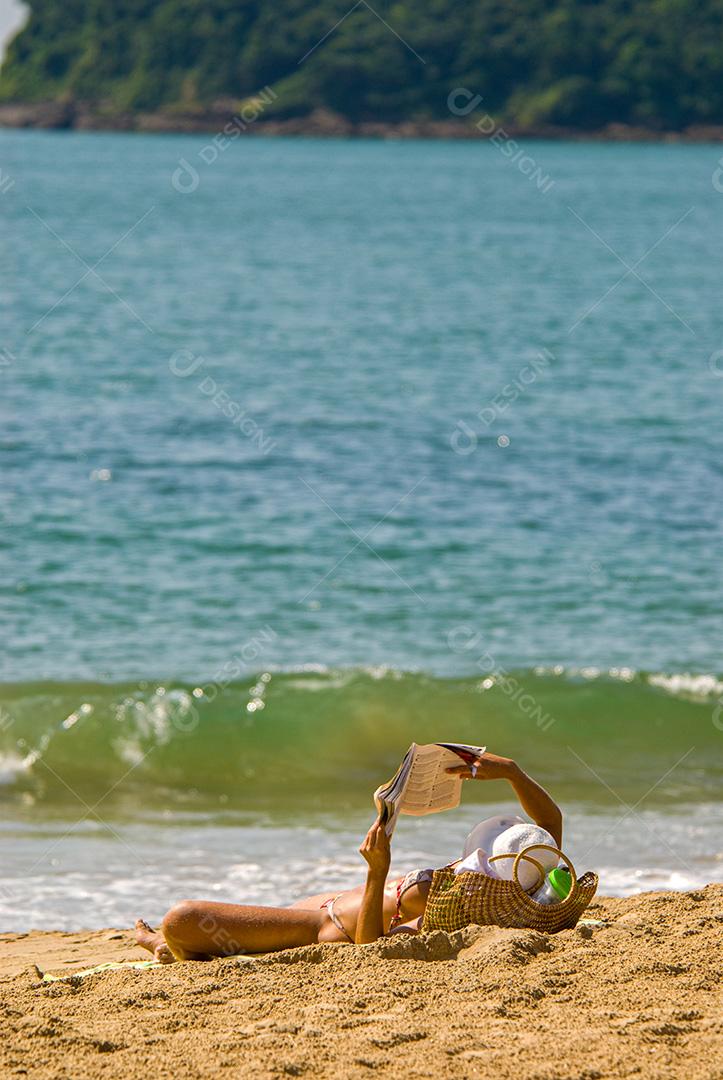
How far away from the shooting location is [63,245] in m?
42.5

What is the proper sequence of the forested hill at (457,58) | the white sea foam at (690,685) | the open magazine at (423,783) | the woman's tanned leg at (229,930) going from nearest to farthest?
the open magazine at (423,783) → the woman's tanned leg at (229,930) → the white sea foam at (690,685) → the forested hill at (457,58)

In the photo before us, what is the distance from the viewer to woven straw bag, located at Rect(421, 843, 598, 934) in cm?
531

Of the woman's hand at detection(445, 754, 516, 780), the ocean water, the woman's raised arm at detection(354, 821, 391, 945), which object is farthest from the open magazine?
the ocean water

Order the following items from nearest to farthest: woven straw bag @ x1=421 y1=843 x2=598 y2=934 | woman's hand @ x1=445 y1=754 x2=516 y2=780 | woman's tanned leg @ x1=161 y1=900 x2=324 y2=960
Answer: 1. woven straw bag @ x1=421 y1=843 x2=598 y2=934
2. woman's hand @ x1=445 y1=754 x2=516 y2=780
3. woman's tanned leg @ x1=161 y1=900 x2=324 y2=960

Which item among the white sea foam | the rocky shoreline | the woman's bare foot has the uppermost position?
the woman's bare foot

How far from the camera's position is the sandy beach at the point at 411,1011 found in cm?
433

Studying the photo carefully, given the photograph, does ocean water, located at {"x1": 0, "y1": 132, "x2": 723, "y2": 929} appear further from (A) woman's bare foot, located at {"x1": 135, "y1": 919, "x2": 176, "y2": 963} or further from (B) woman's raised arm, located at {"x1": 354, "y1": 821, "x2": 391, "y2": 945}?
(B) woman's raised arm, located at {"x1": 354, "y1": 821, "x2": 391, "y2": 945}

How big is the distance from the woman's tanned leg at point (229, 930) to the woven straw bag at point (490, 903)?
524mm

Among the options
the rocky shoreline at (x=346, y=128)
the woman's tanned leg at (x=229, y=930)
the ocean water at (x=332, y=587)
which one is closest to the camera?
the woman's tanned leg at (x=229, y=930)

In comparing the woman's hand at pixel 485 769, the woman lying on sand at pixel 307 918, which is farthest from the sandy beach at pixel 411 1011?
the woman's hand at pixel 485 769

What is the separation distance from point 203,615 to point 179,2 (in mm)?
111174

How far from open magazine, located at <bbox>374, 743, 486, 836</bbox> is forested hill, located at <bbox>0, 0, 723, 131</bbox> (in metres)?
106

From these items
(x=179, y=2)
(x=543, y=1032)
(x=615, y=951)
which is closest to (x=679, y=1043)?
(x=543, y=1032)

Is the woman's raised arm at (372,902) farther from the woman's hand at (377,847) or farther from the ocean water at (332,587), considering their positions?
the ocean water at (332,587)
